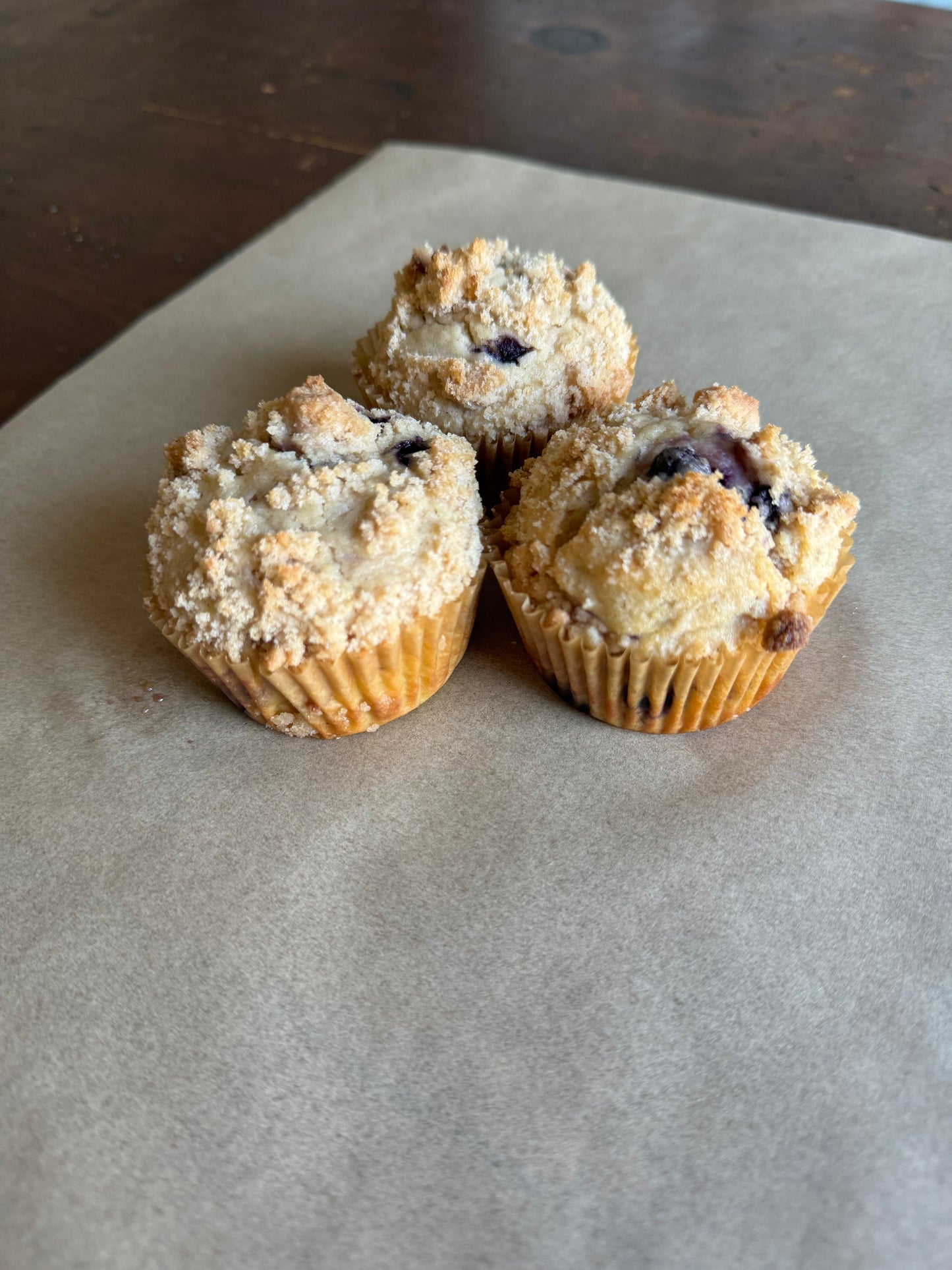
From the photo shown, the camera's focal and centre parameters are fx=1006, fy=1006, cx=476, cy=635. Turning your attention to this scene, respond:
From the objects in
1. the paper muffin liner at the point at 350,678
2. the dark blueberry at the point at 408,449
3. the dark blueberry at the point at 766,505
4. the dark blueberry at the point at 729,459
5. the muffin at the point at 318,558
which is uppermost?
the dark blueberry at the point at 729,459

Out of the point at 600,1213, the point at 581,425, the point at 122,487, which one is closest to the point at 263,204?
the point at 122,487

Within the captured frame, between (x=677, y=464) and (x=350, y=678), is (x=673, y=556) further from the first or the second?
(x=350, y=678)

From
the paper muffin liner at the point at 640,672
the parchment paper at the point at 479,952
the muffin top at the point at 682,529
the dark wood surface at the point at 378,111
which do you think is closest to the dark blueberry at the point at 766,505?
the muffin top at the point at 682,529

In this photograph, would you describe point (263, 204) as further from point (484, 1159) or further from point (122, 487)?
point (484, 1159)

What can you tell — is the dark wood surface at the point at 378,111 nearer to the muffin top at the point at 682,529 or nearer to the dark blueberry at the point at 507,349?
the dark blueberry at the point at 507,349

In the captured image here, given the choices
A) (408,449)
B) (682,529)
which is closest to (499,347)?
(408,449)

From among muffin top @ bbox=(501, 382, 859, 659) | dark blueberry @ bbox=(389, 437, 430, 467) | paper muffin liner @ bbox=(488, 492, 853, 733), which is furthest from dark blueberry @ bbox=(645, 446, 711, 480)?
dark blueberry @ bbox=(389, 437, 430, 467)

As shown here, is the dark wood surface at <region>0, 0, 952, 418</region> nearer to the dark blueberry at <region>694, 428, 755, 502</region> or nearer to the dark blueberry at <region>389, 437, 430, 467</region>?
the dark blueberry at <region>389, 437, 430, 467</region>

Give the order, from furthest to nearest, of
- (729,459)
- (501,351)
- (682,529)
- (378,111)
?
(378,111) → (501,351) → (729,459) → (682,529)
